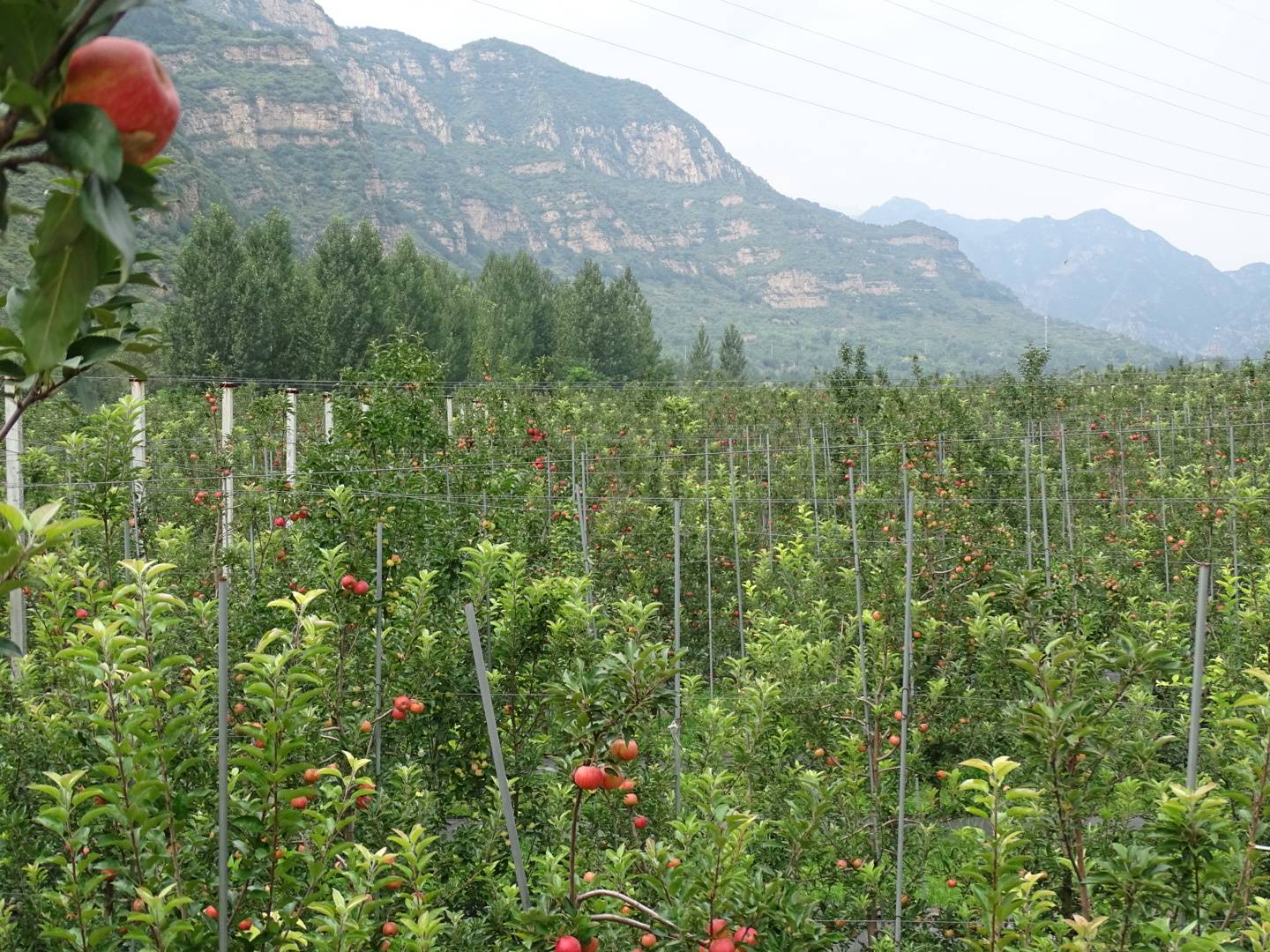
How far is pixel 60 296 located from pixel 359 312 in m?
31.8

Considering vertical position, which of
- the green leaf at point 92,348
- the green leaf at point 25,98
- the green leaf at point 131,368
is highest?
the green leaf at point 25,98

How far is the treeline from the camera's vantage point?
2811 cm

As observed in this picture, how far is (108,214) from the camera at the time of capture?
0.61m

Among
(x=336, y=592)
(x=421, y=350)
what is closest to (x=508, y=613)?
(x=336, y=592)

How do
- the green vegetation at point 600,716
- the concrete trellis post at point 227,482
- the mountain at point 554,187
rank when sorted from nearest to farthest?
1. the green vegetation at point 600,716
2. the concrete trellis post at point 227,482
3. the mountain at point 554,187

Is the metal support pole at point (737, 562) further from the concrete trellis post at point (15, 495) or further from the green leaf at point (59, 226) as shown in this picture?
the green leaf at point (59, 226)

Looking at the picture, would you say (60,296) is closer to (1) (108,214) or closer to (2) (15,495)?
(1) (108,214)

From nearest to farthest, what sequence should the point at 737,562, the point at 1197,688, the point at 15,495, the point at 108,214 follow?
the point at 108,214 < the point at 1197,688 < the point at 15,495 < the point at 737,562

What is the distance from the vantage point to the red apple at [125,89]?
673 mm

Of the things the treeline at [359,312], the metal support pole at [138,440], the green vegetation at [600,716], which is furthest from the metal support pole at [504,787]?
the treeline at [359,312]

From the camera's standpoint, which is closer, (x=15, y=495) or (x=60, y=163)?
(x=60, y=163)

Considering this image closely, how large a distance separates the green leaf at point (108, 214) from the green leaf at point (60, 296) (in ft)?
0.23

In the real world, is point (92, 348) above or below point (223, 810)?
above

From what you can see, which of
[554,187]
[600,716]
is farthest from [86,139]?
[554,187]
